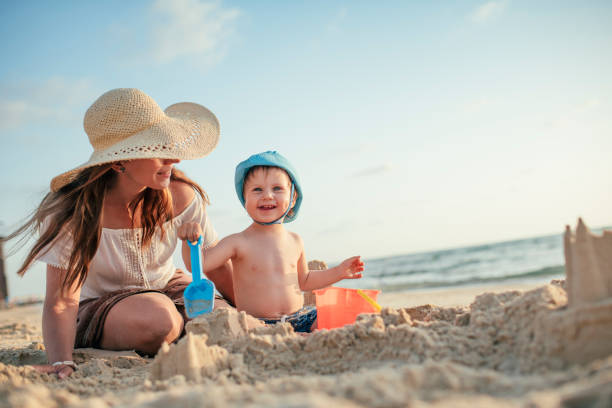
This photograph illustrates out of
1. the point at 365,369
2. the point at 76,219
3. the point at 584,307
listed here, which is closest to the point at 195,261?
the point at 76,219

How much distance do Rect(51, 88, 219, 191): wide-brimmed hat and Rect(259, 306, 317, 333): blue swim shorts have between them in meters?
1.04

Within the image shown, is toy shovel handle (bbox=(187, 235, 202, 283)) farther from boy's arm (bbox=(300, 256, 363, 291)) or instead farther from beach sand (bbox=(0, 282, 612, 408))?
boy's arm (bbox=(300, 256, 363, 291))

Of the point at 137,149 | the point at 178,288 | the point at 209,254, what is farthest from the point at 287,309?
the point at 137,149

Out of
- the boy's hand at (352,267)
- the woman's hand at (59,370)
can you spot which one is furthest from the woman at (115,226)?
the boy's hand at (352,267)

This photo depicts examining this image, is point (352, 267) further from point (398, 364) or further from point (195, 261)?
point (398, 364)

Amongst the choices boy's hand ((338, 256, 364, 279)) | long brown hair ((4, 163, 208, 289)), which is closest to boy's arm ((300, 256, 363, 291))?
boy's hand ((338, 256, 364, 279))

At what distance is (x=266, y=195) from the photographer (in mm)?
2615

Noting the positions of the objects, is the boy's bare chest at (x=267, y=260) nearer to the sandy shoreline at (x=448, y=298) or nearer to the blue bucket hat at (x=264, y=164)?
the blue bucket hat at (x=264, y=164)

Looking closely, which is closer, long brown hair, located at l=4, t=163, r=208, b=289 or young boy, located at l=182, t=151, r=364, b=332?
long brown hair, located at l=4, t=163, r=208, b=289

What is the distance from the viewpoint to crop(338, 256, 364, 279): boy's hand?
2.72m

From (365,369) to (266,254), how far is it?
1.36 metres

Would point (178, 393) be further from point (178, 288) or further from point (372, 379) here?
point (178, 288)

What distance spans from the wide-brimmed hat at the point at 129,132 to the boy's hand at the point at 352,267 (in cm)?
111

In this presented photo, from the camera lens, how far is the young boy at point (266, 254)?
2.58m
